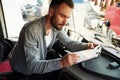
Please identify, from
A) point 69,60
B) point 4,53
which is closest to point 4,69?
point 4,53

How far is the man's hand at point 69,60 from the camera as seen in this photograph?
1072 mm

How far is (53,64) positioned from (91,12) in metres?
0.82

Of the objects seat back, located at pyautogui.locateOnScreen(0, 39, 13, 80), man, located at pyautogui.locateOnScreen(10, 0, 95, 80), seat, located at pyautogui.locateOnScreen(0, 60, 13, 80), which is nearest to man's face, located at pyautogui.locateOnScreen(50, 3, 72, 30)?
man, located at pyautogui.locateOnScreen(10, 0, 95, 80)

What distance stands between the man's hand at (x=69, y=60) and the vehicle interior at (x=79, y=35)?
0.07 meters

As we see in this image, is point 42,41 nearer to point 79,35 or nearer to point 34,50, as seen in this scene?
point 34,50

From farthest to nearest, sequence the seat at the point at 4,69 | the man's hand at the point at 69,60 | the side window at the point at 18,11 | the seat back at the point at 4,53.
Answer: the side window at the point at 18,11 < the seat back at the point at 4,53 < the seat at the point at 4,69 < the man's hand at the point at 69,60

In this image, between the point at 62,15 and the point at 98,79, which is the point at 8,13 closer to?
the point at 62,15

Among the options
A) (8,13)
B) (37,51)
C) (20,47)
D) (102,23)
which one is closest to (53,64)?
(37,51)

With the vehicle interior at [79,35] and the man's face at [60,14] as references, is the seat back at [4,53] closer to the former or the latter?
the vehicle interior at [79,35]

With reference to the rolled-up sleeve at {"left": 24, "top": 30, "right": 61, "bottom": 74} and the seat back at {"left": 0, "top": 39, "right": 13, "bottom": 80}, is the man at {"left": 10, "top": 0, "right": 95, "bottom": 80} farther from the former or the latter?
the seat back at {"left": 0, "top": 39, "right": 13, "bottom": 80}

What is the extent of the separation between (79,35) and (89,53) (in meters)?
0.52

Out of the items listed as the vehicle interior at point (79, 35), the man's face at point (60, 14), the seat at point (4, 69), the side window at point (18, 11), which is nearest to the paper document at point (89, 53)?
the vehicle interior at point (79, 35)

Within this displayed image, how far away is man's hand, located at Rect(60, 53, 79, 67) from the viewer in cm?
107

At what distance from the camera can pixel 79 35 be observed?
1683 mm
